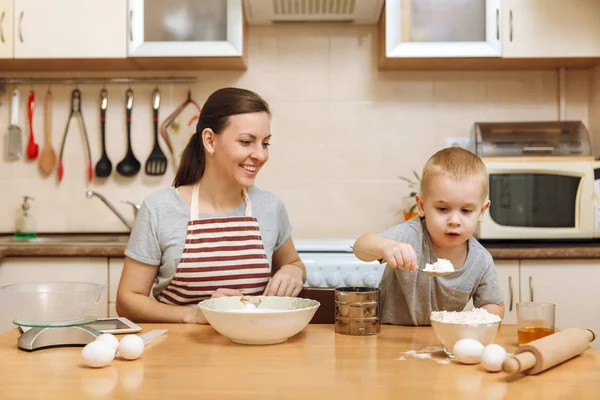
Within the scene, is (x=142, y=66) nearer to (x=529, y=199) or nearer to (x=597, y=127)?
(x=529, y=199)

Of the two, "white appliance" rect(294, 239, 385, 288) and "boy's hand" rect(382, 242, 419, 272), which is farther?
"white appliance" rect(294, 239, 385, 288)

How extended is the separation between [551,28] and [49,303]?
2.27 m

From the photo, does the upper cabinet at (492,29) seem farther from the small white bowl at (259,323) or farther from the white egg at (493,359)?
the white egg at (493,359)

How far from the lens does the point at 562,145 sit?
9.18ft

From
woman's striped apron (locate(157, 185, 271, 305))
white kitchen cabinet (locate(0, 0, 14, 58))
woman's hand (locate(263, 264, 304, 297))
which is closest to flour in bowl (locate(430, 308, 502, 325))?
woman's hand (locate(263, 264, 304, 297))

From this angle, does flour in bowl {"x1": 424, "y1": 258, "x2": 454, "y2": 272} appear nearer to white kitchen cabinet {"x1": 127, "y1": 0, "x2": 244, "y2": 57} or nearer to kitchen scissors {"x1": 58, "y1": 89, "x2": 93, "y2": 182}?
white kitchen cabinet {"x1": 127, "y1": 0, "x2": 244, "y2": 57}

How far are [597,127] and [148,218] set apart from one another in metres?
2.11

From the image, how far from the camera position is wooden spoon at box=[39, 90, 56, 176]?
10.3 feet

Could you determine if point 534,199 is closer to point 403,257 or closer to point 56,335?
point 403,257

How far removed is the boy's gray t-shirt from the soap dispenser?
6.42 ft

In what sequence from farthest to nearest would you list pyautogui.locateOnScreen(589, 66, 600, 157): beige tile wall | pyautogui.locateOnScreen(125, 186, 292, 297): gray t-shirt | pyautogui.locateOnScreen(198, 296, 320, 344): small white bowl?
pyautogui.locateOnScreen(589, 66, 600, 157): beige tile wall < pyautogui.locateOnScreen(125, 186, 292, 297): gray t-shirt < pyautogui.locateOnScreen(198, 296, 320, 344): small white bowl

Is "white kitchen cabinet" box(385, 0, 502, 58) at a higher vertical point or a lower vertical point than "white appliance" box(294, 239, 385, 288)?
higher

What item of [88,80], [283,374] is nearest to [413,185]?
[88,80]

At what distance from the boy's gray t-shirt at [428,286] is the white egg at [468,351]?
49 cm
